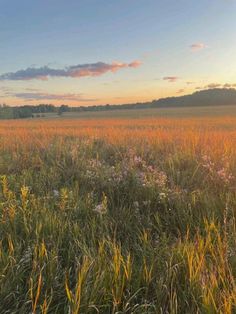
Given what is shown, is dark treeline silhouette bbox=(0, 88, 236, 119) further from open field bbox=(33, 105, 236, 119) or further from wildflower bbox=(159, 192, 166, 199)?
wildflower bbox=(159, 192, 166, 199)

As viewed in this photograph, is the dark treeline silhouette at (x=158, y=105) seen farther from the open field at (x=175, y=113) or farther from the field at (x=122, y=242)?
the field at (x=122, y=242)

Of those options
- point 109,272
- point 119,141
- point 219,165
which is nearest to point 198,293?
point 109,272

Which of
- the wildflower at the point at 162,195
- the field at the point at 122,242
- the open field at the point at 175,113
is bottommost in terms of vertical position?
the open field at the point at 175,113

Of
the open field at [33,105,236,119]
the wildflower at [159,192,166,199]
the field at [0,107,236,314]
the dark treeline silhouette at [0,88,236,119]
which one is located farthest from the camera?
the dark treeline silhouette at [0,88,236,119]

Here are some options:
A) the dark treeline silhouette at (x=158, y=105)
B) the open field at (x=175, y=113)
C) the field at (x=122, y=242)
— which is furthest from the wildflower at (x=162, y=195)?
the dark treeline silhouette at (x=158, y=105)

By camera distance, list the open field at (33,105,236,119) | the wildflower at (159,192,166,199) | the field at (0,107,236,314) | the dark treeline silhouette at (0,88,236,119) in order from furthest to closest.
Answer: the dark treeline silhouette at (0,88,236,119)
the open field at (33,105,236,119)
the wildflower at (159,192,166,199)
the field at (0,107,236,314)

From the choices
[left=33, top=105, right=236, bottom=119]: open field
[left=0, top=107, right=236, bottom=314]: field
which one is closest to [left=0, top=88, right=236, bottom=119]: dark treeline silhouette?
[left=33, top=105, right=236, bottom=119]: open field

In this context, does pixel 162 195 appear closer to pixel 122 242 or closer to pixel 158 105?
pixel 122 242

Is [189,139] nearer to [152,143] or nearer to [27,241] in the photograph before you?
[152,143]

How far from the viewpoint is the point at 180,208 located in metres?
3.84

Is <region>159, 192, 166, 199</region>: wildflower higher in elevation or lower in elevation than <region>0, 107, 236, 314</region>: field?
higher

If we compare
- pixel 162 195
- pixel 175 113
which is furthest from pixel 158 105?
pixel 162 195

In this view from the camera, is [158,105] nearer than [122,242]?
No

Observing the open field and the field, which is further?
the open field
